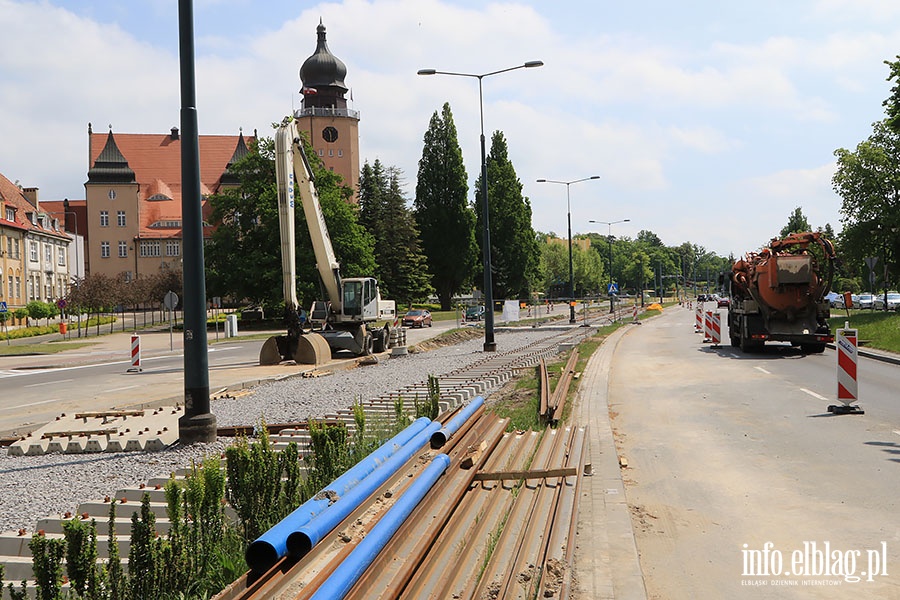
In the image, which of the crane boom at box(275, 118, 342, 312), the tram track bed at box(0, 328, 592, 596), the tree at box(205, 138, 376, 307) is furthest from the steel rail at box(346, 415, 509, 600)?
the tree at box(205, 138, 376, 307)

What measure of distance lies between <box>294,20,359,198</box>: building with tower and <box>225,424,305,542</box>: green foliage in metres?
81.0

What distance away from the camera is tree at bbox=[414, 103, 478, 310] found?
8550 centimetres

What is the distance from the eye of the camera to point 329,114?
295 feet

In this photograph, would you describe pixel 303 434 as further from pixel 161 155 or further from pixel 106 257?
pixel 161 155

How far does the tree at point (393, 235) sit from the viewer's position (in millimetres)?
78562

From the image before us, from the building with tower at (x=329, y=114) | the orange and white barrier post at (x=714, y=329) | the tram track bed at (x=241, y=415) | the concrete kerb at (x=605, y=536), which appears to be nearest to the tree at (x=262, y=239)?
the building with tower at (x=329, y=114)

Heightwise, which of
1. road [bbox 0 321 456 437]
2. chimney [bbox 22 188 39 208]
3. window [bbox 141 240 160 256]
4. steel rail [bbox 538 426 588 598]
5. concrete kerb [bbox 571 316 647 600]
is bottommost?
road [bbox 0 321 456 437]

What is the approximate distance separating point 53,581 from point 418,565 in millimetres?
1977

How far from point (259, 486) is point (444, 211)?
80.9 meters

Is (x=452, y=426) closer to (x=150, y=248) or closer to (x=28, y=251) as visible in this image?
(x=28, y=251)

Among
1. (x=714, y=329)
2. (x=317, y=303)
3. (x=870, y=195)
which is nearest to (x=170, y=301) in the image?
(x=317, y=303)

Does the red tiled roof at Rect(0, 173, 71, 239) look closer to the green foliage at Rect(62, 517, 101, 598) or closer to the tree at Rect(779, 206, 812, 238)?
the green foliage at Rect(62, 517, 101, 598)

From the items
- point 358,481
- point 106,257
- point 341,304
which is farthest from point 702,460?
point 106,257

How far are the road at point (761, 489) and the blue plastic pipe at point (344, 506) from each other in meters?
2.02
